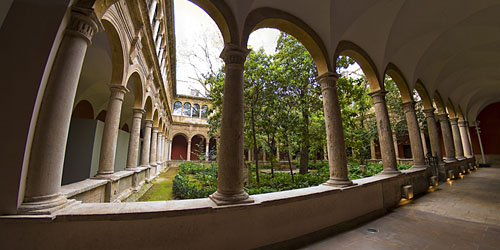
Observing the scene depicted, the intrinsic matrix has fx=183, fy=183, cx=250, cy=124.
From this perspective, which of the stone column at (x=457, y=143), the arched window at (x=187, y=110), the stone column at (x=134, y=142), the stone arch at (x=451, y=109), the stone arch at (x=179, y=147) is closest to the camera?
the stone column at (x=134, y=142)

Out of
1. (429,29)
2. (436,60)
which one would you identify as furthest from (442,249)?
(436,60)

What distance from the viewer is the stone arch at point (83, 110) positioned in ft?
32.3

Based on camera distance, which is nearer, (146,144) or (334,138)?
(334,138)

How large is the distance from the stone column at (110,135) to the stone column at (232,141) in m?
3.96

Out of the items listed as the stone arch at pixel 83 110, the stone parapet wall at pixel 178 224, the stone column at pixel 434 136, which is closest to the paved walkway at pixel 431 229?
the stone parapet wall at pixel 178 224

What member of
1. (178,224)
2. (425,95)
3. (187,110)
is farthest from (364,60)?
(187,110)

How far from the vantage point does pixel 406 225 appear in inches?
139

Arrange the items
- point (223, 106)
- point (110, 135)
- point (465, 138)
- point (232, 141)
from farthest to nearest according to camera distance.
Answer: point (465, 138) < point (110, 135) < point (223, 106) < point (232, 141)

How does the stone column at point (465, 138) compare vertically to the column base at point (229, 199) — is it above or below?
above

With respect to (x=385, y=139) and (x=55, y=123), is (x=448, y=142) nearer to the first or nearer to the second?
(x=385, y=139)

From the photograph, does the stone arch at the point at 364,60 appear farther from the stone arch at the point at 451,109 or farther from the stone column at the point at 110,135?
the stone arch at the point at 451,109

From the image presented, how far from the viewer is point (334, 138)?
4.12 metres

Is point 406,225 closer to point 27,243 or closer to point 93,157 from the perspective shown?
point 27,243

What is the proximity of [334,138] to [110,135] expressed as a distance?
5.94 metres
